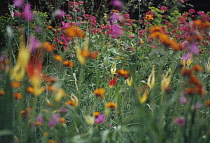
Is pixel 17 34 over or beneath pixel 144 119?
beneath

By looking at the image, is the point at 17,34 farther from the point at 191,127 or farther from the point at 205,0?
the point at 205,0

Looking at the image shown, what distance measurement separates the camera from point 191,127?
1.10 m

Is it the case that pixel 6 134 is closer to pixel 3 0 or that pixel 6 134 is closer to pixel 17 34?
pixel 17 34

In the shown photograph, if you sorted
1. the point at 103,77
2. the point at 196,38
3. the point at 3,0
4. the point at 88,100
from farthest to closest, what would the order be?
the point at 3,0 → the point at 103,77 → the point at 88,100 → the point at 196,38

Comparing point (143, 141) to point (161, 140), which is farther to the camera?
point (143, 141)

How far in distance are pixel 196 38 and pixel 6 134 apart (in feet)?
2.81

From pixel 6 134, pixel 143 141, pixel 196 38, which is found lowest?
pixel 143 141

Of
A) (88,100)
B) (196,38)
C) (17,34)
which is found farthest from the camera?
(17,34)

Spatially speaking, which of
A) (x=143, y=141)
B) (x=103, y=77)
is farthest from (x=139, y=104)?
(x=103, y=77)

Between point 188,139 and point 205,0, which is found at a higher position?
point 188,139

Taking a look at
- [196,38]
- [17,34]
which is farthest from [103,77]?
[196,38]

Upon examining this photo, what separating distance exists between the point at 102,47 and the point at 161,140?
2373 mm

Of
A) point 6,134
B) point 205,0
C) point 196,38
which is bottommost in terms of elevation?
point 205,0

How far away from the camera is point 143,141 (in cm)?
122
